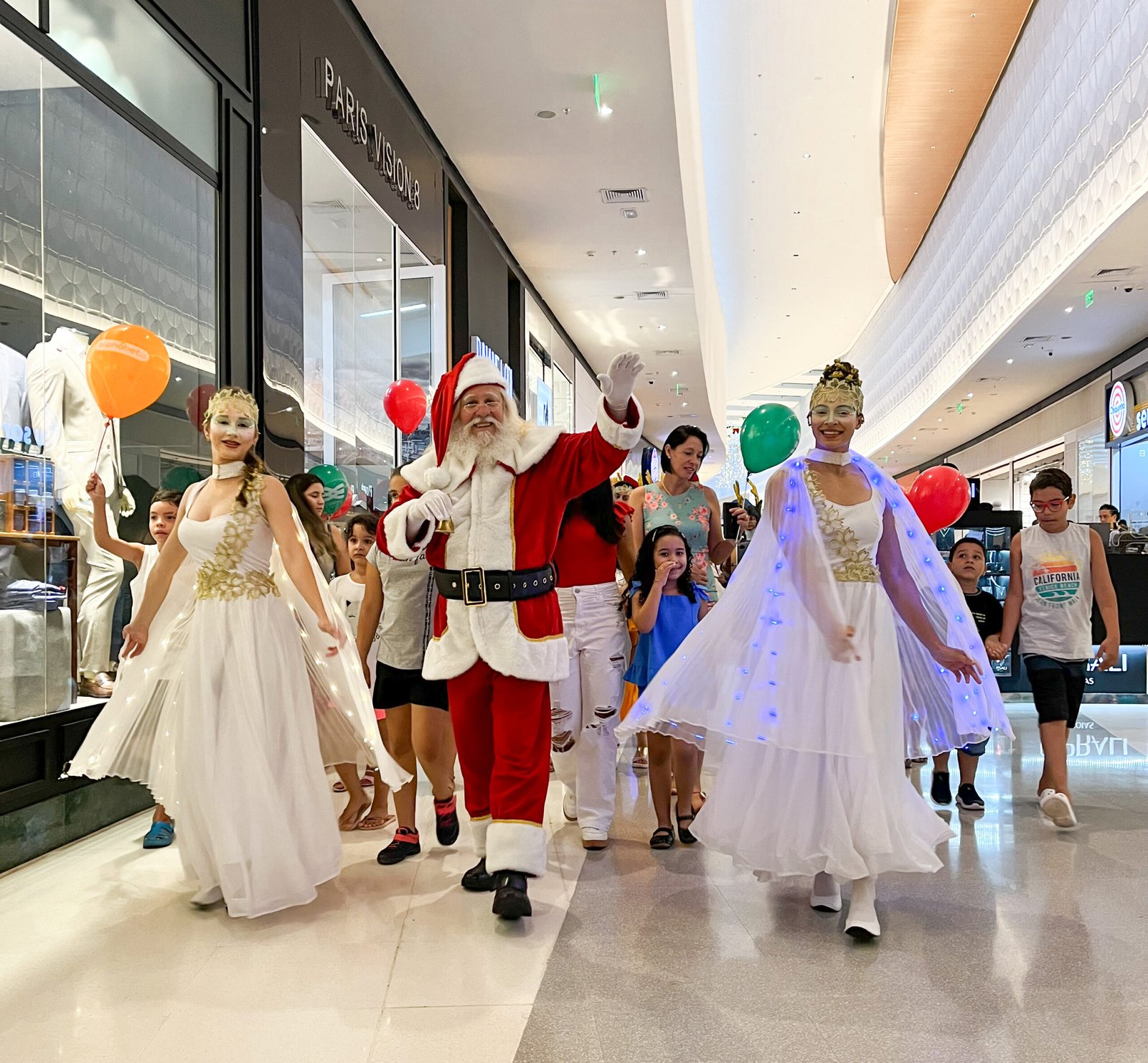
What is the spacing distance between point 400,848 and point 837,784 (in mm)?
1629

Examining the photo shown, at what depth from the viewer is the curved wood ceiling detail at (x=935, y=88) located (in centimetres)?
1221

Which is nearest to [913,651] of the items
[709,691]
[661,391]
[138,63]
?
[709,691]

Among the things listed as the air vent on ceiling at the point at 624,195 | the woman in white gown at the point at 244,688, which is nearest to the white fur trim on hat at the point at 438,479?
the woman in white gown at the point at 244,688

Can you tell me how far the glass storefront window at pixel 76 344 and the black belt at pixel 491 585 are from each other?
1845mm

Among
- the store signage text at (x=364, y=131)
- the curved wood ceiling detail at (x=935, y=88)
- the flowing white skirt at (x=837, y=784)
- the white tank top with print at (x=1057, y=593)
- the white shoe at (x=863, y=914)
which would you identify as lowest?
the white shoe at (x=863, y=914)

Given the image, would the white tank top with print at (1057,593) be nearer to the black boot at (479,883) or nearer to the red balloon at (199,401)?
the black boot at (479,883)

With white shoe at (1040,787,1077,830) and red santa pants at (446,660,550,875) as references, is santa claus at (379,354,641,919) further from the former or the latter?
white shoe at (1040,787,1077,830)

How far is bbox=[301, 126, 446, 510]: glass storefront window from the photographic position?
248 inches

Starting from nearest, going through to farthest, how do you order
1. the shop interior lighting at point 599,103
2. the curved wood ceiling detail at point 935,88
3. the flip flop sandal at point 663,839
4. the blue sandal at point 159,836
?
the flip flop sandal at point 663,839, the blue sandal at point 159,836, the shop interior lighting at point 599,103, the curved wood ceiling detail at point 935,88

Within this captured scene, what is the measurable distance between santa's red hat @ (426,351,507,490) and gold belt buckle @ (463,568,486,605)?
0.31m

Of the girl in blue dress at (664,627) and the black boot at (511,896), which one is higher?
the girl in blue dress at (664,627)

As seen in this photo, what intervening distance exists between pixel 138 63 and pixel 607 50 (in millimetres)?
3633

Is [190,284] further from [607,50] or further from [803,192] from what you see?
[803,192]

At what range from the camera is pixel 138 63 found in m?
4.53
